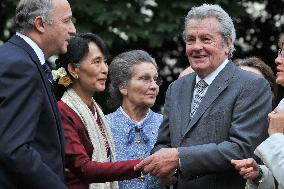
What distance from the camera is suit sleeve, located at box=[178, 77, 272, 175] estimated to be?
4.88 metres

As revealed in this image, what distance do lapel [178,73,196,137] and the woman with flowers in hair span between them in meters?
0.42

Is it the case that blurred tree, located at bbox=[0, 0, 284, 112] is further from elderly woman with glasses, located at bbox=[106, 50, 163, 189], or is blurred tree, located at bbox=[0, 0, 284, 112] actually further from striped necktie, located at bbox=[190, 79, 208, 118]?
striped necktie, located at bbox=[190, 79, 208, 118]

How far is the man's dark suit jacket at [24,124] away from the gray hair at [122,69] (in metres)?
2.29

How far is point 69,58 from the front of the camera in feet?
18.7

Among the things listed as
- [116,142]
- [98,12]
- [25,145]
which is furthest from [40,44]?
[98,12]

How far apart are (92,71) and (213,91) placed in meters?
1.04

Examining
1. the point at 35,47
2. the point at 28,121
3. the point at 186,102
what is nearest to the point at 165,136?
the point at 186,102

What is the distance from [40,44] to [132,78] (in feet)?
6.72

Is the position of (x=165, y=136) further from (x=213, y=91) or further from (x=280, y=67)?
(x=280, y=67)

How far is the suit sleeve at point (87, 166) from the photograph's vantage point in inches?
205

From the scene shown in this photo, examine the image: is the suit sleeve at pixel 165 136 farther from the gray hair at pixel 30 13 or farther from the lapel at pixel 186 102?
the gray hair at pixel 30 13

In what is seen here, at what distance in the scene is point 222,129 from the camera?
4.97m

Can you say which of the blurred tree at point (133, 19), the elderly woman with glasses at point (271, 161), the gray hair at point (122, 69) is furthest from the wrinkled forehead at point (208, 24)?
the blurred tree at point (133, 19)

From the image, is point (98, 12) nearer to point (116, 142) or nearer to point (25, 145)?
point (116, 142)
